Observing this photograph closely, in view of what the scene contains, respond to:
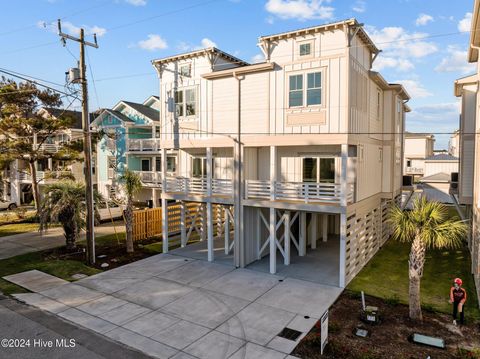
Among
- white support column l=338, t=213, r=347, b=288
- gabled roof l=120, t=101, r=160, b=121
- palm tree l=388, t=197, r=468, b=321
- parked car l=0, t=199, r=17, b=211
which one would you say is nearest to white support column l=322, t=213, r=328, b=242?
white support column l=338, t=213, r=347, b=288

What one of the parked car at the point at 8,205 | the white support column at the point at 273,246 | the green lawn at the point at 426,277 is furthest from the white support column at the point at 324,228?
the parked car at the point at 8,205

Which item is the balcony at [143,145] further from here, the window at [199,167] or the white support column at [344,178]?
the white support column at [344,178]

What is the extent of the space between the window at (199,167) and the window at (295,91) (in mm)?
6288

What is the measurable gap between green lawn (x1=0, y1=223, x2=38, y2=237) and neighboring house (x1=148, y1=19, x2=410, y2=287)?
38.6ft

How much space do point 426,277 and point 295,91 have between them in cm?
955

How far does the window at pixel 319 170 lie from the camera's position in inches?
590

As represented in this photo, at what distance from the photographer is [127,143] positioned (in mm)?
30500

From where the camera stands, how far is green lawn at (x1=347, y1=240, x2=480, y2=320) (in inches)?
465

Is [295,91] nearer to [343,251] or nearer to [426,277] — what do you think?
[343,251]

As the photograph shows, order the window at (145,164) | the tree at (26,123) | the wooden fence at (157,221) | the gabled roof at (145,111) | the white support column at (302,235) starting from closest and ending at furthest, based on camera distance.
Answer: the white support column at (302,235), the wooden fence at (157,221), the tree at (26,123), the gabled roof at (145,111), the window at (145,164)

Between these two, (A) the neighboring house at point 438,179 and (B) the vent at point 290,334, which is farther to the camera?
(A) the neighboring house at point 438,179

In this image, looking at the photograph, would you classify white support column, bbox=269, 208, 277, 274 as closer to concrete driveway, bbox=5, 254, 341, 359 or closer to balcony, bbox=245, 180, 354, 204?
concrete driveway, bbox=5, 254, 341, 359

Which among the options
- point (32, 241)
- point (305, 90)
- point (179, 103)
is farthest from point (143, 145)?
point (305, 90)

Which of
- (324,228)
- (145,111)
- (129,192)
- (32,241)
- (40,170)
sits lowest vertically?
(32,241)
